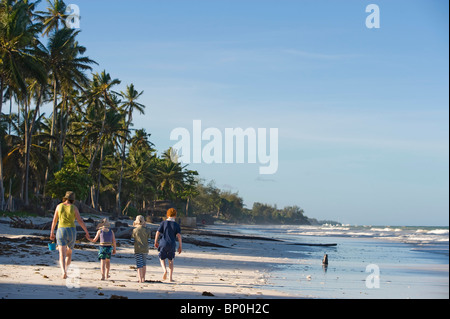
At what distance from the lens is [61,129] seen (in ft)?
167

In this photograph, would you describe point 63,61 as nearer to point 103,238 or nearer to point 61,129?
point 61,129

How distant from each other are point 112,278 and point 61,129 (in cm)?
4218

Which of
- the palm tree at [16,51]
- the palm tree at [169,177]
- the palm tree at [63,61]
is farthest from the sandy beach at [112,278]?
the palm tree at [169,177]

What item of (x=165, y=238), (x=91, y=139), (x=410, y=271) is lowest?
(x=410, y=271)

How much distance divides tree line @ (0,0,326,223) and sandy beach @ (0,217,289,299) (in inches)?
842

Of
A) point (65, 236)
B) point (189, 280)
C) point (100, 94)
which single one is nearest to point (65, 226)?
point (65, 236)

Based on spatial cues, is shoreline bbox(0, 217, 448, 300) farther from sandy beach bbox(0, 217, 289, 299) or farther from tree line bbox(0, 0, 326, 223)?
tree line bbox(0, 0, 326, 223)

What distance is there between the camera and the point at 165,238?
11.6 metres

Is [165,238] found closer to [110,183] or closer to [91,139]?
[91,139]

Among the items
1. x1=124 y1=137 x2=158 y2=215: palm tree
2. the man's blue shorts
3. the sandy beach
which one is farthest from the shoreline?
x1=124 y1=137 x2=158 y2=215: palm tree

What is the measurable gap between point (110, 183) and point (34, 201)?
18.9m

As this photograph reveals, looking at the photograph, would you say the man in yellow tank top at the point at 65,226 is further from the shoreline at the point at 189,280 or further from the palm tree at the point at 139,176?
the palm tree at the point at 139,176
